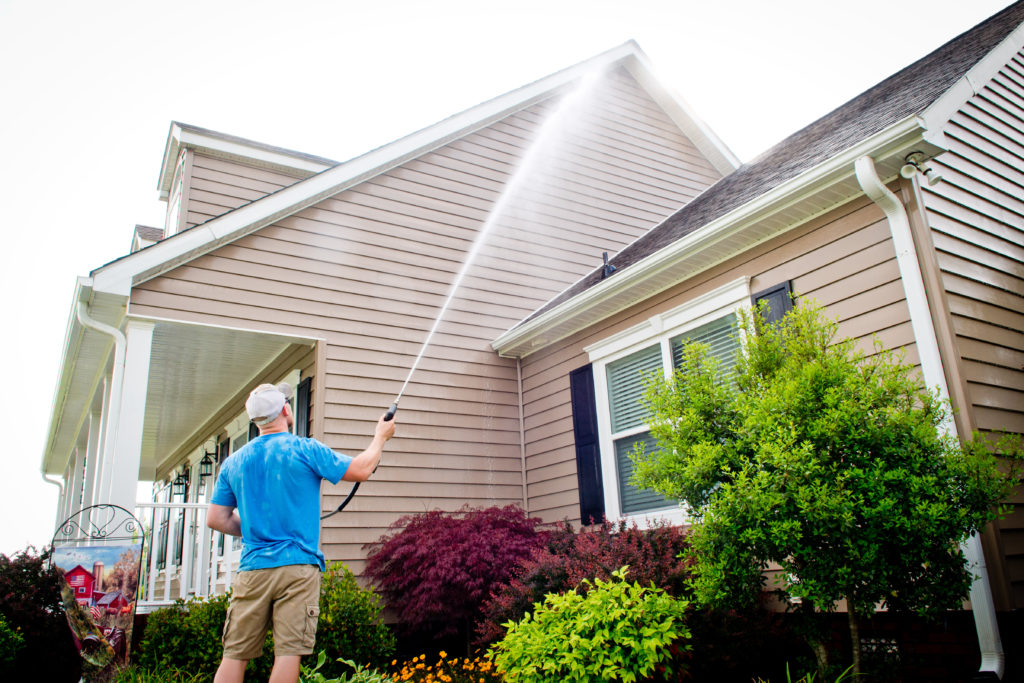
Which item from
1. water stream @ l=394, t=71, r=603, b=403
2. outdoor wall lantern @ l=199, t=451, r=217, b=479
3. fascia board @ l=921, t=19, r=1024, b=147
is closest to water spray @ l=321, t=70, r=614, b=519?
water stream @ l=394, t=71, r=603, b=403

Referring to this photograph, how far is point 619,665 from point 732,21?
1523 centimetres

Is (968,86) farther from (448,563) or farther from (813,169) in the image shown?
(448,563)

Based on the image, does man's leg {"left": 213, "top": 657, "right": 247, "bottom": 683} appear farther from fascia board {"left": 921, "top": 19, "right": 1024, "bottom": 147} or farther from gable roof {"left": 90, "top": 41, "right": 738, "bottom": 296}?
fascia board {"left": 921, "top": 19, "right": 1024, "bottom": 147}

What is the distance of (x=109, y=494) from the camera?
6398 millimetres

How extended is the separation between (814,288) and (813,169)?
858mm

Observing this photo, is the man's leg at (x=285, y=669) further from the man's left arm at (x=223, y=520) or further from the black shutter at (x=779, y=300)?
the black shutter at (x=779, y=300)

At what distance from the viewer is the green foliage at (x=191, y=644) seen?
5.27 m

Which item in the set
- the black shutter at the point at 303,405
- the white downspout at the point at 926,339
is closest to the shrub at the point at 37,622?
the black shutter at the point at 303,405

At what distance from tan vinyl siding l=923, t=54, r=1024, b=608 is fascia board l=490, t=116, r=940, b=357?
59 cm

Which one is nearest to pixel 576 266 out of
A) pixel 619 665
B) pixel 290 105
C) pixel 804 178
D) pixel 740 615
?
pixel 804 178

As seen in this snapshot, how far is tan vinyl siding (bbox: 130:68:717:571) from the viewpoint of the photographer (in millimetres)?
7406

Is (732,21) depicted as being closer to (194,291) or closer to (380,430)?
(194,291)

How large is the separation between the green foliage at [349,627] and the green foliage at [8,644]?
2.78 meters

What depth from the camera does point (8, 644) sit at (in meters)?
6.40
